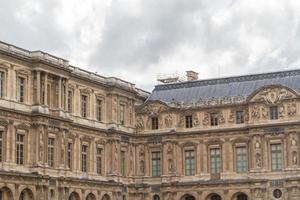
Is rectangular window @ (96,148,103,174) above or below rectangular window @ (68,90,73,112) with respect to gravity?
below

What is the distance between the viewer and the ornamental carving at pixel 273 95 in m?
61.9

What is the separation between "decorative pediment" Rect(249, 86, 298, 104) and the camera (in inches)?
2431

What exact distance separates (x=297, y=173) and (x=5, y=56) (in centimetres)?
2610

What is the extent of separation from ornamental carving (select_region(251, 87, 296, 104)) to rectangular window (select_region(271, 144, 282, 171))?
395cm

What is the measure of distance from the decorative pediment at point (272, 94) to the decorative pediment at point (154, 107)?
8.50 m

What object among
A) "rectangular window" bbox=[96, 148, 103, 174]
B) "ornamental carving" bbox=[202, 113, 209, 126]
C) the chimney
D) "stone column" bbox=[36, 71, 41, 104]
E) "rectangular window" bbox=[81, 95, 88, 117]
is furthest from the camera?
the chimney

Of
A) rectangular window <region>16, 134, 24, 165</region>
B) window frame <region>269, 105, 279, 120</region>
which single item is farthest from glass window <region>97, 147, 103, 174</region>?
window frame <region>269, 105, 279, 120</region>

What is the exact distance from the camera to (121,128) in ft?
214

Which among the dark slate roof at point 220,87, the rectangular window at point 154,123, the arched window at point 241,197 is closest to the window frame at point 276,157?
the arched window at point 241,197

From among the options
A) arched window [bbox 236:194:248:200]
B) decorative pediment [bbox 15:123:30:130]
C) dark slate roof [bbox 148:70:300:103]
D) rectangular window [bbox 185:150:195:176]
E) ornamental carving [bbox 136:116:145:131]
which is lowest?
arched window [bbox 236:194:248:200]

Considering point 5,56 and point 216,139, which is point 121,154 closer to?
point 216,139

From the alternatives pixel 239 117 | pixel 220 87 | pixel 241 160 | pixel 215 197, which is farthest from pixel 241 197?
pixel 220 87

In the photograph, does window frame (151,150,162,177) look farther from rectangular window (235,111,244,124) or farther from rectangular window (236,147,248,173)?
rectangular window (235,111,244,124)

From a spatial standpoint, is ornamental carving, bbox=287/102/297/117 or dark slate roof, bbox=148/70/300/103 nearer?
ornamental carving, bbox=287/102/297/117
